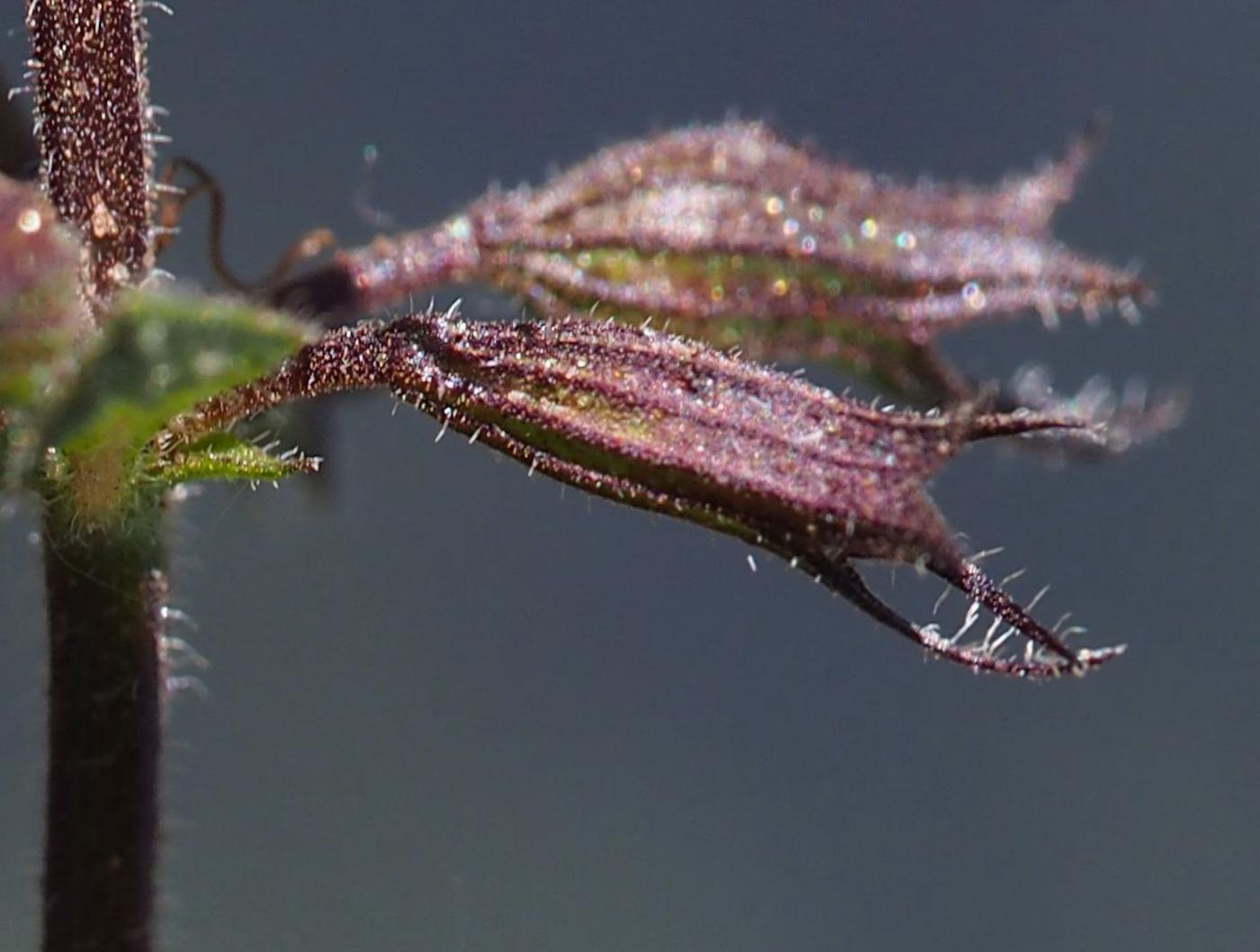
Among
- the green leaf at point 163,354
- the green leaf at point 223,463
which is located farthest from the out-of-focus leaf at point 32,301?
the green leaf at point 223,463

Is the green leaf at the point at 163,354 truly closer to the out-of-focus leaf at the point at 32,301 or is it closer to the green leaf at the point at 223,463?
the out-of-focus leaf at the point at 32,301

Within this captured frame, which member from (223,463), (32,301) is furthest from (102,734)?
(32,301)

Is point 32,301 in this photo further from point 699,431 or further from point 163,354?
point 699,431

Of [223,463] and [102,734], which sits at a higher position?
[223,463]

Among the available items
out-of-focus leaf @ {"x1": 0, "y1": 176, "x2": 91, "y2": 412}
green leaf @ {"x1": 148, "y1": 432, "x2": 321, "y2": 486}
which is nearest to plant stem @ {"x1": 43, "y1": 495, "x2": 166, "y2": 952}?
green leaf @ {"x1": 148, "y1": 432, "x2": 321, "y2": 486}

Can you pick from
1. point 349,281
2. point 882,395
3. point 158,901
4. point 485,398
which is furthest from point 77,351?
point 882,395

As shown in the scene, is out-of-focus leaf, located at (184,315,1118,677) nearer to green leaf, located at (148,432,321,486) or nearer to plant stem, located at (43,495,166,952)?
green leaf, located at (148,432,321,486)
